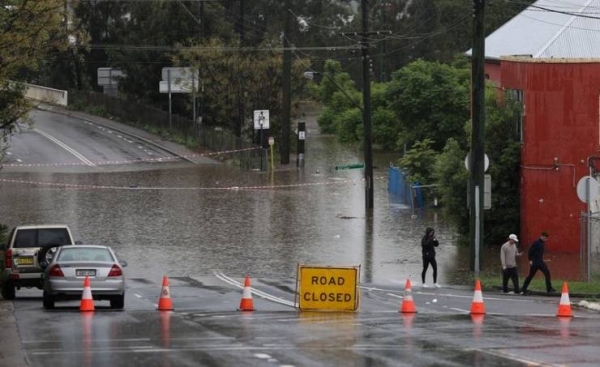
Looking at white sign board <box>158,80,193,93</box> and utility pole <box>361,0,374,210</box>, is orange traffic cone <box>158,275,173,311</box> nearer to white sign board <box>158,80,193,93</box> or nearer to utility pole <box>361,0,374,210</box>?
utility pole <box>361,0,374,210</box>

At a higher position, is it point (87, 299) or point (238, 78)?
point (238, 78)

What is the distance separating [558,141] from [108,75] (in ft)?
182

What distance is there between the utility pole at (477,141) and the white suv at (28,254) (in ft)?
35.7

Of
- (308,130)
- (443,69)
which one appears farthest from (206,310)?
(308,130)

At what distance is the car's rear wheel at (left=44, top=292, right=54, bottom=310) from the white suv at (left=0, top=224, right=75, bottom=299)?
2753 millimetres

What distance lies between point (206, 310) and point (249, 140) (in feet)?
168

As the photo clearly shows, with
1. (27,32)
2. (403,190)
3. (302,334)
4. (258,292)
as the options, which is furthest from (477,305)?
(403,190)

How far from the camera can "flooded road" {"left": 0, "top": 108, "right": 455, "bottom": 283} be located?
116 ft

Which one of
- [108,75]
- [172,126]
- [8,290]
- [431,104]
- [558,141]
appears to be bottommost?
[8,290]

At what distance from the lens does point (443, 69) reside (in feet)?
221

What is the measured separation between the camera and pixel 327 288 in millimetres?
24719

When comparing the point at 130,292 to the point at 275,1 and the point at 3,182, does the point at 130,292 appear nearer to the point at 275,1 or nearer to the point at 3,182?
the point at 3,182

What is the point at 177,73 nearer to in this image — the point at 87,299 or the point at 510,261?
the point at 510,261

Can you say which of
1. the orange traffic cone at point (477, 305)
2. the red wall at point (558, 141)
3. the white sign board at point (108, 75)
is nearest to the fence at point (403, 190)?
the red wall at point (558, 141)
